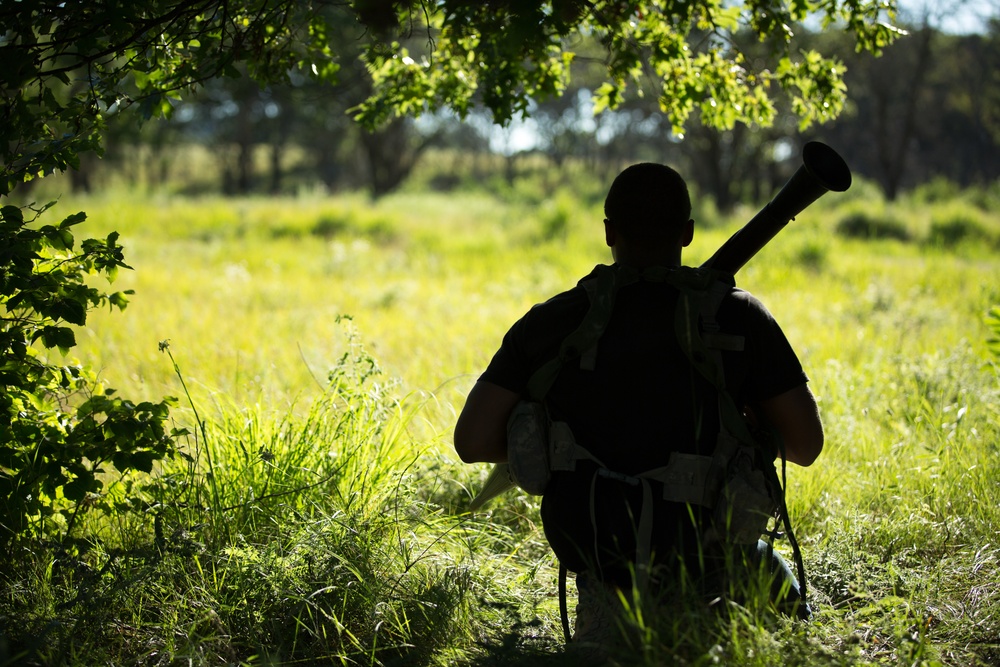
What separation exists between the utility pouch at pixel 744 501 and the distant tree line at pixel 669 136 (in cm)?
2320

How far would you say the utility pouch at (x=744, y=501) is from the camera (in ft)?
7.52

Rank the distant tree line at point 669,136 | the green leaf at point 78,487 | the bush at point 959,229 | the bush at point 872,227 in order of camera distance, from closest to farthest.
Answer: the green leaf at point 78,487 → the bush at point 959,229 → the bush at point 872,227 → the distant tree line at point 669,136

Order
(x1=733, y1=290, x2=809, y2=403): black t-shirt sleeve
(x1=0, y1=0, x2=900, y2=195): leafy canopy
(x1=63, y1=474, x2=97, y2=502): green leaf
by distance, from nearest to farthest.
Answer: (x1=733, y1=290, x2=809, y2=403): black t-shirt sleeve, (x1=0, y1=0, x2=900, y2=195): leafy canopy, (x1=63, y1=474, x2=97, y2=502): green leaf

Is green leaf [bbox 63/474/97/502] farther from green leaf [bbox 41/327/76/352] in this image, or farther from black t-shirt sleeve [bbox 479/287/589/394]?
black t-shirt sleeve [bbox 479/287/589/394]

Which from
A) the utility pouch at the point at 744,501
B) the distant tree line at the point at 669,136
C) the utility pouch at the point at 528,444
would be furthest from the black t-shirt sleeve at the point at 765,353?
the distant tree line at the point at 669,136

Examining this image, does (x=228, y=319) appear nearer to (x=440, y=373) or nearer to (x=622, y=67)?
(x=440, y=373)

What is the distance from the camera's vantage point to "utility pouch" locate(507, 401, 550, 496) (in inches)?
92.7

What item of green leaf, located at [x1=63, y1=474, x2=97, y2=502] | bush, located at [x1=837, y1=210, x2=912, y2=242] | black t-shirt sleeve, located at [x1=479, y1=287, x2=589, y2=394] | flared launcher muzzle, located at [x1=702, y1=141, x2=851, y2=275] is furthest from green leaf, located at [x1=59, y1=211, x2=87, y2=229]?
bush, located at [x1=837, y1=210, x2=912, y2=242]

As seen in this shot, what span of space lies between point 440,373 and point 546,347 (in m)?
3.53

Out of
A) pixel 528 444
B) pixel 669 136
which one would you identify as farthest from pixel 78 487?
pixel 669 136

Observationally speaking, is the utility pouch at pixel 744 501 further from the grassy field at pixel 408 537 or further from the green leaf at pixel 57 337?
the green leaf at pixel 57 337

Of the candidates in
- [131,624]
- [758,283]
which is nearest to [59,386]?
[131,624]

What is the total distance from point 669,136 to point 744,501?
3134cm

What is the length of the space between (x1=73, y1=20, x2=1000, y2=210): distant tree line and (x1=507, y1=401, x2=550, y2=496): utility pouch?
23.3 meters
